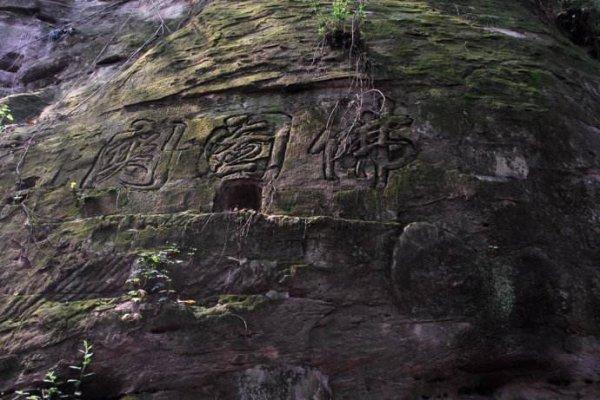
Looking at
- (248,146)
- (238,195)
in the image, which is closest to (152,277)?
(238,195)

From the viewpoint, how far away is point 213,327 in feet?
10.2

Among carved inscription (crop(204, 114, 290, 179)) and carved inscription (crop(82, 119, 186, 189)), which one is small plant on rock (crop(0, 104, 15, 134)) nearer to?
carved inscription (crop(82, 119, 186, 189))

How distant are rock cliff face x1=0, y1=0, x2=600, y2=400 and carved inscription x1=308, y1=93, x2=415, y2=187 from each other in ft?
0.04

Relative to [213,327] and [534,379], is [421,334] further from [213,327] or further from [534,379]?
[213,327]

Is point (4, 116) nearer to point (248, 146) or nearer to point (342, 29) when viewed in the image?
point (248, 146)

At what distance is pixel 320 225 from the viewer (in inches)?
132

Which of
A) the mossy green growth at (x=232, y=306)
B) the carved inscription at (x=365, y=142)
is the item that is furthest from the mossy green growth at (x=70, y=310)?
the carved inscription at (x=365, y=142)

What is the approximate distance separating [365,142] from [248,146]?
0.79 meters

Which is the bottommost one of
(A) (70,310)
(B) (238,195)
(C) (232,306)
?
(A) (70,310)

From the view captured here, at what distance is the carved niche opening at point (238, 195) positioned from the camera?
3.75 metres

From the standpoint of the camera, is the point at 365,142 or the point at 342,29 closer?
the point at 365,142

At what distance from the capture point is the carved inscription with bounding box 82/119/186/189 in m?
4.06

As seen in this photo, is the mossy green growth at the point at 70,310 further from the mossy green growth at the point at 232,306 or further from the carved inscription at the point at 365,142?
the carved inscription at the point at 365,142

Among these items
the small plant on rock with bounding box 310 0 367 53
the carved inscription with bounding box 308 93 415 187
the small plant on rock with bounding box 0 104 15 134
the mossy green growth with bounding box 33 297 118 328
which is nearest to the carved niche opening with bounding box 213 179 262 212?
the carved inscription with bounding box 308 93 415 187
